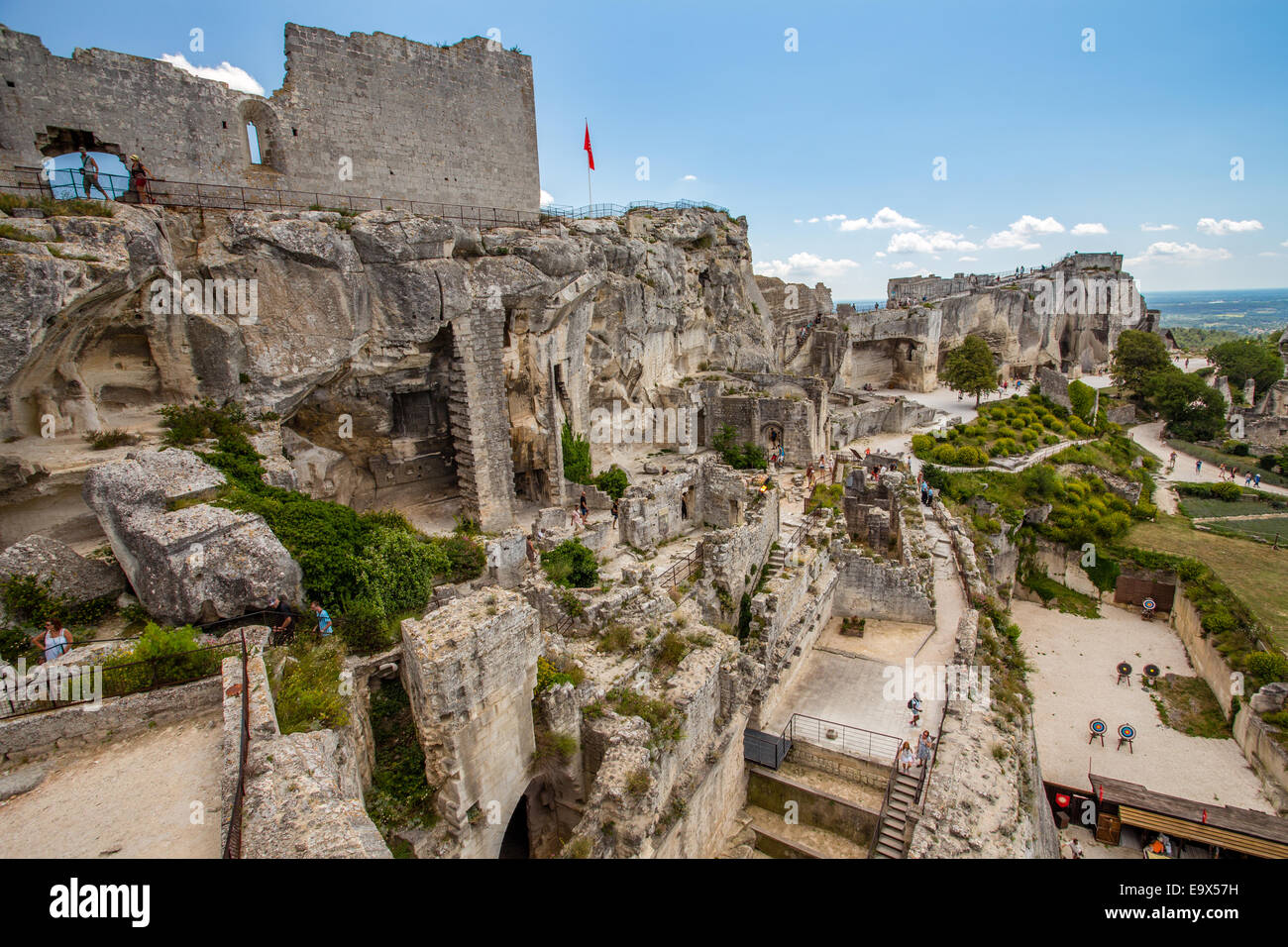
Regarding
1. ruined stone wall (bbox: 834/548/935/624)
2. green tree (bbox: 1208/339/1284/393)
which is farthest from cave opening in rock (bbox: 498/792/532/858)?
green tree (bbox: 1208/339/1284/393)

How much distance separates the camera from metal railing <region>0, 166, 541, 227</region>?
12.8m

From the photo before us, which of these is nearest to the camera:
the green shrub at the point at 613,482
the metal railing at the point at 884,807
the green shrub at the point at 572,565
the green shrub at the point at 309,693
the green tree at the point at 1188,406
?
the green shrub at the point at 309,693

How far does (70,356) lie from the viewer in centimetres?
1251

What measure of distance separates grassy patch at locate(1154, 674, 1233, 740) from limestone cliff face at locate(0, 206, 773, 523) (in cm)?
1829

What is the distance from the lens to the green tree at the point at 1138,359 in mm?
42469

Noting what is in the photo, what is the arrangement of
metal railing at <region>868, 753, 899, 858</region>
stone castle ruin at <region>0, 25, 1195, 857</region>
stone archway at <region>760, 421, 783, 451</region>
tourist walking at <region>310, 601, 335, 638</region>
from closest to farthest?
1. stone castle ruin at <region>0, 25, 1195, 857</region>
2. tourist walking at <region>310, 601, 335, 638</region>
3. metal railing at <region>868, 753, 899, 858</region>
4. stone archway at <region>760, 421, 783, 451</region>

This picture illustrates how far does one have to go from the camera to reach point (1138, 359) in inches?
1683

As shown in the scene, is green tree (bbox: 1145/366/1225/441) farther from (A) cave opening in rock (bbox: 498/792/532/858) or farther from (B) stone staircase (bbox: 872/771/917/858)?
(A) cave opening in rock (bbox: 498/792/532/858)

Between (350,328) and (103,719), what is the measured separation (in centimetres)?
1103

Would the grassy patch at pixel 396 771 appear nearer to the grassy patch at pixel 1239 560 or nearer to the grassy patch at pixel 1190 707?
the grassy patch at pixel 1190 707

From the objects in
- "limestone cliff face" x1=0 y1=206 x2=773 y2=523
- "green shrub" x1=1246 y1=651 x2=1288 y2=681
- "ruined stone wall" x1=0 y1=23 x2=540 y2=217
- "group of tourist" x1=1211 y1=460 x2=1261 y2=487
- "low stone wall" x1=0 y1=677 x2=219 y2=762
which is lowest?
"green shrub" x1=1246 y1=651 x2=1288 y2=681

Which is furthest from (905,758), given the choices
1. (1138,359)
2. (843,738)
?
(1138,359)

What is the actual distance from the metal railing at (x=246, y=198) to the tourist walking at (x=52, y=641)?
8.21 metres

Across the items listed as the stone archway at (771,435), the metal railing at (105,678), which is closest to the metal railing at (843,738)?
the metal railing at (105,678)
